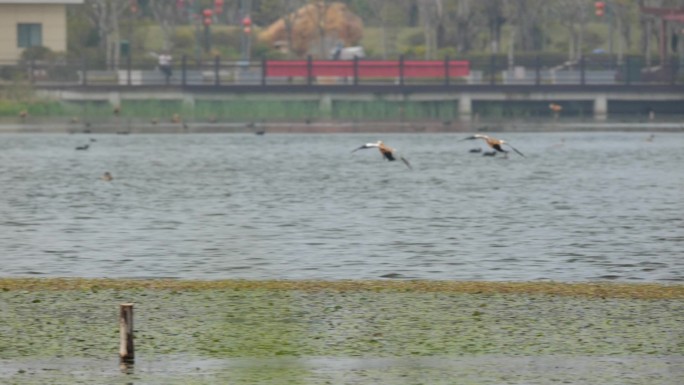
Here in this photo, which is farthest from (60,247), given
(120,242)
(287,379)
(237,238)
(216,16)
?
(216,16)

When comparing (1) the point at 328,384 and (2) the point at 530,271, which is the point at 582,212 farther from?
(1) the point at 328,384

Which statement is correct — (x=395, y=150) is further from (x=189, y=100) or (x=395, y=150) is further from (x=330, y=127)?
(x=189, y=100)

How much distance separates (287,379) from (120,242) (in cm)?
1487

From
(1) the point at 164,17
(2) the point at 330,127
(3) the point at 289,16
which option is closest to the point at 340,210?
(2) the point at 330,127

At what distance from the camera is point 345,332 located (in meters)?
17.3

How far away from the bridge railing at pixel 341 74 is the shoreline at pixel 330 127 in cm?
243

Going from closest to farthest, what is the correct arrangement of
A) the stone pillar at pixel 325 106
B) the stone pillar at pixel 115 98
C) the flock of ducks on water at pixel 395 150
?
the flock of ducks on water at pixel 395 150, the stone pillar at pixel 115 98, the stone pillar at pixel 325 106

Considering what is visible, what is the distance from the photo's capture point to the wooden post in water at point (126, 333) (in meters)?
15.2

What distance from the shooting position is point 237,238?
3100cm

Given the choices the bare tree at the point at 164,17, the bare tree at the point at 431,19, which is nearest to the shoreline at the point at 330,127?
the bare tree at the point at 431,19

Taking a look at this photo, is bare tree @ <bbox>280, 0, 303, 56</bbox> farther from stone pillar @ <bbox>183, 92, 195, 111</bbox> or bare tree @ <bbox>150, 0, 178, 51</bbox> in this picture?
stone pillar @ <bbox>183, 92, 195, 111</bbox>

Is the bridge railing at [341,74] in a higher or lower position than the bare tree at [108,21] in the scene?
lower

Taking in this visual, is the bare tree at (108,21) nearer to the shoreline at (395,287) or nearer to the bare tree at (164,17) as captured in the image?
the bare tree at (164,17)

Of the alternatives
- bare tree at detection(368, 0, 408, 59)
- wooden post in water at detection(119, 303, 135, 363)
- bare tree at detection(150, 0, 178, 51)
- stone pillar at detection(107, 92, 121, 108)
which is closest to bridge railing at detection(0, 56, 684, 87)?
stone pillar at detection(107, 92, 121, 108)
